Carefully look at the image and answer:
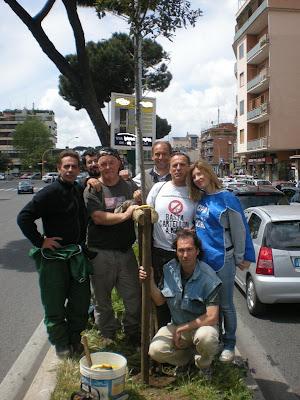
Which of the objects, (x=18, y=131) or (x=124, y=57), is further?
(x=18, y=131)

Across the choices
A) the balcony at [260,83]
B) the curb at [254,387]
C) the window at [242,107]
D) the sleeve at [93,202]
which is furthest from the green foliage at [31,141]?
the curb at [254,387]

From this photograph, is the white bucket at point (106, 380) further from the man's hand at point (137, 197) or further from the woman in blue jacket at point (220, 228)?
the man's hand at point (137, 197)

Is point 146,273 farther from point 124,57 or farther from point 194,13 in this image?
point 124,57

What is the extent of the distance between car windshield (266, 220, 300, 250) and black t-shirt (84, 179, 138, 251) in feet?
8.77

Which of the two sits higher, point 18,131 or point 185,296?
point 18,131

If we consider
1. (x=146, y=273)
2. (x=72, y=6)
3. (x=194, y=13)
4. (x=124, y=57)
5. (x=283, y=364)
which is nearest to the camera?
(x=146, y=273)

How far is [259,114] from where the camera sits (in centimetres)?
4541

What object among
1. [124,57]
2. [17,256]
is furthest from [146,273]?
→ [124,57]

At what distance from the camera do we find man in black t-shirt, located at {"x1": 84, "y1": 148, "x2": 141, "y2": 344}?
419 centimetres

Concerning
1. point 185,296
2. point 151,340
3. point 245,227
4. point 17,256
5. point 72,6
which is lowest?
point 17,256

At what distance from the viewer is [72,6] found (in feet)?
33.8

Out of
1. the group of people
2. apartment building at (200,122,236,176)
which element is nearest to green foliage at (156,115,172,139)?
the group of people

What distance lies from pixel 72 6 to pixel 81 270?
25.7 feet

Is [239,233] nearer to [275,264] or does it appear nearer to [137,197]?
[137,197]
